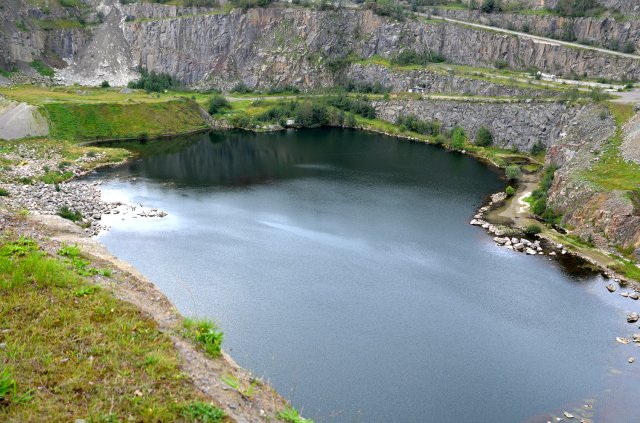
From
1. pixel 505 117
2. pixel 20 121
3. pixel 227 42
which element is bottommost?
pixel 20 121

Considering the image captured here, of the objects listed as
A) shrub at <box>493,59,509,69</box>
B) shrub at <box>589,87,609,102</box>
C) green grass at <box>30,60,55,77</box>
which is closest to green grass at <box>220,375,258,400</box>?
shrub at <box>589,87,609,102</box>

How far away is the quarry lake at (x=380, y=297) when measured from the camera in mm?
27672

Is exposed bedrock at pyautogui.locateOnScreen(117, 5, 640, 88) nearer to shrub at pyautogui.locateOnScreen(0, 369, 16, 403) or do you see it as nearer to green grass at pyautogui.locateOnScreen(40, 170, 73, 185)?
green grass at pyautogui.locateOnScreen(40, 170, 73, 185)

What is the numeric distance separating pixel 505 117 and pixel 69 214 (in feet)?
197

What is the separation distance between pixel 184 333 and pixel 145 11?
11186 centimetres

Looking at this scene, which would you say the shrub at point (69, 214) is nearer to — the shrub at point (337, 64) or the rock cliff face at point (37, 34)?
the rock cliff face at point (37, 34)

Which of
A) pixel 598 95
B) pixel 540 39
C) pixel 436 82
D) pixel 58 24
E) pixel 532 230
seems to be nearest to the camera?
pixel 532 230

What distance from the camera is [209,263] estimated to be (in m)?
40.6

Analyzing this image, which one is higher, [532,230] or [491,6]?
[491,6]

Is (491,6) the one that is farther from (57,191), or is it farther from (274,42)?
(57,191)

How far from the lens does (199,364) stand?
16828mm

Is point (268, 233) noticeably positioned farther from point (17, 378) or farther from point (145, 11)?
point (145, 11)

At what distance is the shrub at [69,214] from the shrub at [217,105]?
51.4 meters

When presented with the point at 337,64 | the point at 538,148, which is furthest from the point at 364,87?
the point at 538,148
